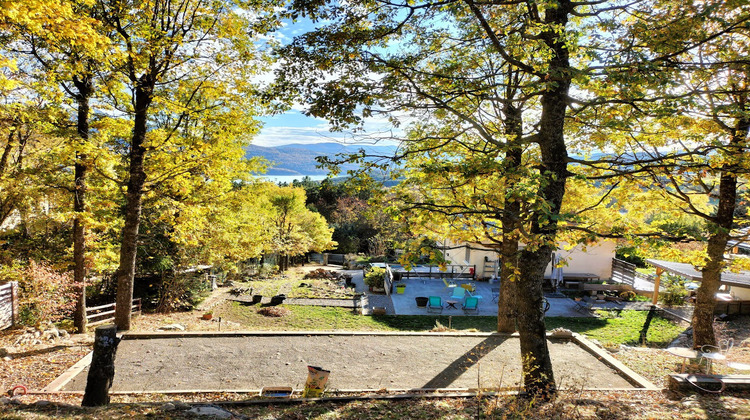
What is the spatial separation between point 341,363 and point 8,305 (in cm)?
851

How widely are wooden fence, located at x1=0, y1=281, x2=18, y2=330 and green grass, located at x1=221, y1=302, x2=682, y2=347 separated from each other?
6.47 m

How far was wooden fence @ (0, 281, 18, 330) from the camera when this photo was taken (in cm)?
952

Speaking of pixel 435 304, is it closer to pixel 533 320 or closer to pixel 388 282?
pixel 388 282

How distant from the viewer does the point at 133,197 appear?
985 centimetres

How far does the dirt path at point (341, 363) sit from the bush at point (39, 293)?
115 inches

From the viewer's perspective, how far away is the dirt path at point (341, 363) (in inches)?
286

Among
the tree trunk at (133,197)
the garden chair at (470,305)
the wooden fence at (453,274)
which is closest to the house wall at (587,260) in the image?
the wooden fence at (453,274)

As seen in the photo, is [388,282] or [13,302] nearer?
[13,302]

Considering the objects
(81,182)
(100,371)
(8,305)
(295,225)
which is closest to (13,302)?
(8,305)

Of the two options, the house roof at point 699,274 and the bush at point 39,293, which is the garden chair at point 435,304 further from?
the bush at point 39,293

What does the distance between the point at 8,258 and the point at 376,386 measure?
1184cm

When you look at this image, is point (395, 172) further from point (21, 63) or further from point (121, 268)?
point (21, 63)

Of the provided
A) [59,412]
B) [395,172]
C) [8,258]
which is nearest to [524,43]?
[395,172]

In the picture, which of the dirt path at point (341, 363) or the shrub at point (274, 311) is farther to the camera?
the shrub at point (274, 311)
